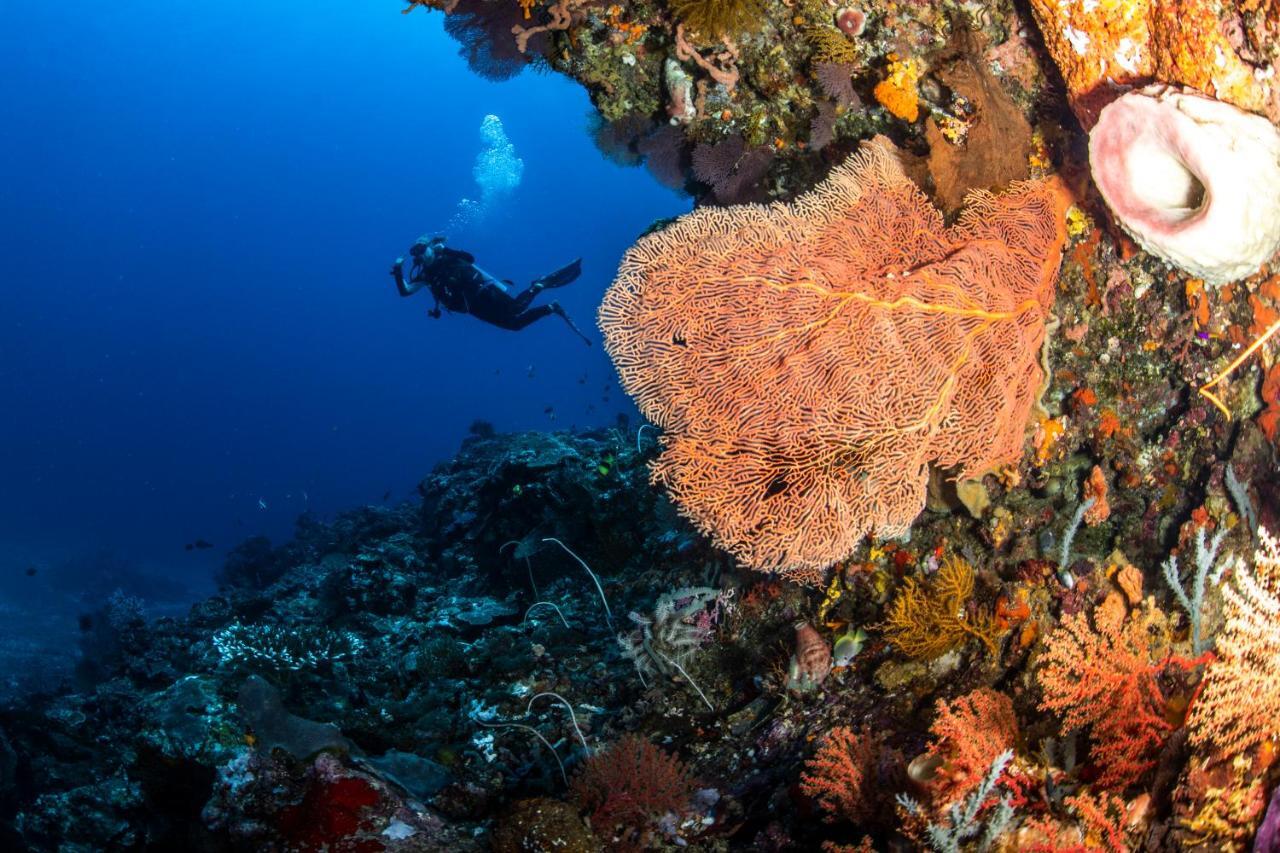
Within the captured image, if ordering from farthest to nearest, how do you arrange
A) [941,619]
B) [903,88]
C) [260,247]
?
[260,247], [903,88], [941,619]

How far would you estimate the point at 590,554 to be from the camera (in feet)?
29.6

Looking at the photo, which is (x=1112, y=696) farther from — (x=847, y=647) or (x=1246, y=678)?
(x=847, y=647)

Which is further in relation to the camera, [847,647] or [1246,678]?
[847,647]

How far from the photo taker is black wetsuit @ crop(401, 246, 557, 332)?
13.5 m

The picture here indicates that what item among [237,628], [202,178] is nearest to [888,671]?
[237,628]

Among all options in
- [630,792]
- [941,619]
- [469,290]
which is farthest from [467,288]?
[941,619]

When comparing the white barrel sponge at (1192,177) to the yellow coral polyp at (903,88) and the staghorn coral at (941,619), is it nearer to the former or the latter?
the yellow coral polyp at (903,88)

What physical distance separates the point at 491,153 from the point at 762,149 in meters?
119

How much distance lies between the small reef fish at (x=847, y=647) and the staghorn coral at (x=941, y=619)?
0.95 feet

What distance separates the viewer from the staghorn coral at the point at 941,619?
4.00 meters

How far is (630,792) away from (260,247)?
5694 inches

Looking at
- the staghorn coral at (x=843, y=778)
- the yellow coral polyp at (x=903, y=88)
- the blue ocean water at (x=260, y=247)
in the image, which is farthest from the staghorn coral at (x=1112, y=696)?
the blue ocean water at (x=260, y=247)

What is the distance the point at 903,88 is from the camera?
431cm

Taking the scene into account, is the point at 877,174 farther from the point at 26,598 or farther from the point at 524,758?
the point at 26,598
